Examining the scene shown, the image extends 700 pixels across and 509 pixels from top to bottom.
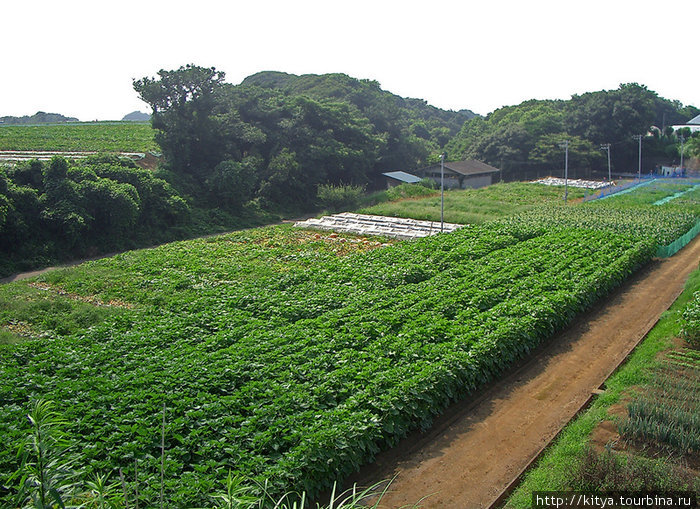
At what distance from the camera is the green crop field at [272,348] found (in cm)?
930

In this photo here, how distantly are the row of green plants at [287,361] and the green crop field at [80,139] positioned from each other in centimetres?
3295

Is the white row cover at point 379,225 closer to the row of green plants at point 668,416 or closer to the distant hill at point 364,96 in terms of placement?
the row of green plants at point 668,416

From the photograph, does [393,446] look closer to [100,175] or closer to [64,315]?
[64,315]

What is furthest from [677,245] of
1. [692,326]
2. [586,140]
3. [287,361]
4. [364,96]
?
[364,96]

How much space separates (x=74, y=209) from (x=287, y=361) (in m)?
21.4

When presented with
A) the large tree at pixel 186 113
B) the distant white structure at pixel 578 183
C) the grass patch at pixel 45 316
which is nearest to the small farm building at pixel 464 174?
the distant white structure at pixel 578 183

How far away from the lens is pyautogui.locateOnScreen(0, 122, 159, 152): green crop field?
163ft

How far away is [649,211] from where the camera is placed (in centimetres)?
3453

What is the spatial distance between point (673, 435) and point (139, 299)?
53.4 ft

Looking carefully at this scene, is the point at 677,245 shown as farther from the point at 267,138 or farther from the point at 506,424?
the point at 267,138

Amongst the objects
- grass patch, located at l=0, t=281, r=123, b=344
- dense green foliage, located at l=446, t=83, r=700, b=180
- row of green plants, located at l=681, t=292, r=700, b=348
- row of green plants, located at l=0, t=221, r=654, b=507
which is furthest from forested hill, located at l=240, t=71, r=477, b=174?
row of green plants, located at l=681, t=292, r=700, b=348

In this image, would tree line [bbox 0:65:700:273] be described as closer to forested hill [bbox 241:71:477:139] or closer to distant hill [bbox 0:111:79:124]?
forested hill [bbox 241:71:477:139]

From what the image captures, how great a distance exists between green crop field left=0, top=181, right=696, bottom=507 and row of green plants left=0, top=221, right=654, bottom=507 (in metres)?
0.04

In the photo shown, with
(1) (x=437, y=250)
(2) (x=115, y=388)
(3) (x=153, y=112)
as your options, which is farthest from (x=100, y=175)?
(2) (x=115, y=388)
